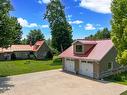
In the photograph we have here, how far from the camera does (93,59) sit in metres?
30.4

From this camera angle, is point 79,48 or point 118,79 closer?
point 118,79

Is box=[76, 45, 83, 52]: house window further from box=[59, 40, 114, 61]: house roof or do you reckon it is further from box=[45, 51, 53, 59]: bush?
box=[45, 51, 53, 59]: bush

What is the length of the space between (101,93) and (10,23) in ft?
55.1

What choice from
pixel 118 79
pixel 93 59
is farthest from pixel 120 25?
pixel 118 79

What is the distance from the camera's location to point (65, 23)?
55469 millimetres

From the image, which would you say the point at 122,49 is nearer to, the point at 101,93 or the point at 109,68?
the point at 101,93

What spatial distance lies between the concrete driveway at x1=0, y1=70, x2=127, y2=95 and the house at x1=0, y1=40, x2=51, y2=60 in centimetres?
3375

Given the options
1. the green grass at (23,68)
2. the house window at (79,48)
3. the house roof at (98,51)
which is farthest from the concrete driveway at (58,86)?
the green grass at (23,68)

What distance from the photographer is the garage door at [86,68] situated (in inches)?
1243

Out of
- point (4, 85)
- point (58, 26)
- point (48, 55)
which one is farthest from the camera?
point (48, 55)

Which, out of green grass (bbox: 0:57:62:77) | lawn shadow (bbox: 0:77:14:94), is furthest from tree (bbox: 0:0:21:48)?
green grass (bbox: 0:57:62:77)

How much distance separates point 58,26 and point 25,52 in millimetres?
17410

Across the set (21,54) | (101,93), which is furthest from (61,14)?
(101,93)

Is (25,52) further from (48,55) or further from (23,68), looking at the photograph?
(23,68)
